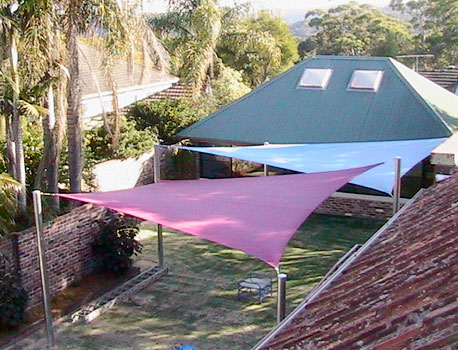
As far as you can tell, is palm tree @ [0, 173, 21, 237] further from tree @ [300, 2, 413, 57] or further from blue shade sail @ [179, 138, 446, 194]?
tree @ [300, 2, 413, 57]

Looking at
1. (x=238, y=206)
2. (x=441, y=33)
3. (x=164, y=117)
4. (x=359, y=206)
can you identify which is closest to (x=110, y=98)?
(x=164, y=117)

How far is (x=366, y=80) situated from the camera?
1686 centimetres

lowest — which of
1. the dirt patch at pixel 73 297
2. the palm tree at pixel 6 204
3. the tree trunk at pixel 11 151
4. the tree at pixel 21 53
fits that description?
the dirt patch at pixel 73 297

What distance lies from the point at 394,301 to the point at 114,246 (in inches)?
338

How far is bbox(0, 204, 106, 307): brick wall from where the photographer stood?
998 centimetres

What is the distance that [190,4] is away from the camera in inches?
902

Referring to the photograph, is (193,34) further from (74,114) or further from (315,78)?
(74,114)

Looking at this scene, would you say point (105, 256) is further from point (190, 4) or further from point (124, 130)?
point (190, 4)

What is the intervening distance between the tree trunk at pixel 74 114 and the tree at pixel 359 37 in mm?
40868

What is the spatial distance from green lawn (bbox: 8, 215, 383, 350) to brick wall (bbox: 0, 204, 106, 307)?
105 centimetres

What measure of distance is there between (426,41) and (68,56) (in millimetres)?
43494

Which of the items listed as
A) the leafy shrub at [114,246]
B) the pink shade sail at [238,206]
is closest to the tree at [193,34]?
the leafy shrub at [114,246]

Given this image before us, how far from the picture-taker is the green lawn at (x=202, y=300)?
959cm

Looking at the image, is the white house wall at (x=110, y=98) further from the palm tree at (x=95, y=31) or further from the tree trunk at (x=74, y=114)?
the palm tree at (x=95, y=31)
